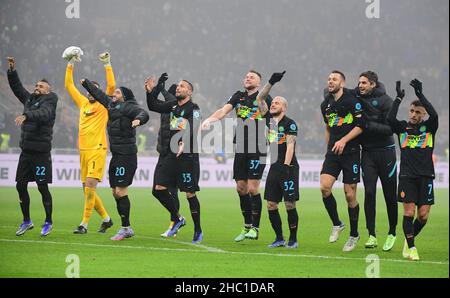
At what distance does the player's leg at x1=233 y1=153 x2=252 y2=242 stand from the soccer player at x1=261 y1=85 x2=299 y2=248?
0.83 m

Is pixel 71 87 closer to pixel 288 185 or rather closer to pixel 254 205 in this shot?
pixel 254 205

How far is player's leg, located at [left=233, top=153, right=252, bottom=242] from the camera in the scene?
12.6m

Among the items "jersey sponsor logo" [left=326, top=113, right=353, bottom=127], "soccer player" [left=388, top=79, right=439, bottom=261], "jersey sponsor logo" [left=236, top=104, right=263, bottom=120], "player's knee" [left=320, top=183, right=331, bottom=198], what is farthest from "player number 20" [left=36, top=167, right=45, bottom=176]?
"soccer player" [left=388, top=79, right=439, bottom=261]

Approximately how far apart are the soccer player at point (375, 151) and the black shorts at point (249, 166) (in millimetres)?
1453

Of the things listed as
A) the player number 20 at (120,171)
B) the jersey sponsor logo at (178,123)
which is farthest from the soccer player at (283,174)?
the player number 20 at (120,171)

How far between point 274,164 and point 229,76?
25.8 metres

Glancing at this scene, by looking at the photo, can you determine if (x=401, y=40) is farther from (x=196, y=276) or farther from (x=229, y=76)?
(x=196, y=276)

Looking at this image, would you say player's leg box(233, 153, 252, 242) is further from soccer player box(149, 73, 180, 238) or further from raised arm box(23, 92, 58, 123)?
raised arm box(23, 92, 58, 123)

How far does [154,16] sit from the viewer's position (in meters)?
37.3

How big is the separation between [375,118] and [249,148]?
6.07 ft

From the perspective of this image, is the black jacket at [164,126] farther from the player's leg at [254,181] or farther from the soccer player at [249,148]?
the player's leg at [254,181]

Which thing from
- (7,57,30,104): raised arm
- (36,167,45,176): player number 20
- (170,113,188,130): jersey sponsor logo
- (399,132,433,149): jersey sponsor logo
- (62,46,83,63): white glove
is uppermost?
(62,46,83,63): white glove

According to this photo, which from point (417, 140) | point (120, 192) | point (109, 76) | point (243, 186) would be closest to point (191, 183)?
point (243, 186)

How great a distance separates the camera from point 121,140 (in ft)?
41.8
